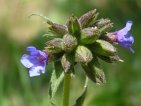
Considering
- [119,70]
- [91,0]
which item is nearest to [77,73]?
[119,70]

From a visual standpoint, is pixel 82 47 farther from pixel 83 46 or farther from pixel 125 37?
pixel 125 37

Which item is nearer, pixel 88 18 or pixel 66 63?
pixel 66 63

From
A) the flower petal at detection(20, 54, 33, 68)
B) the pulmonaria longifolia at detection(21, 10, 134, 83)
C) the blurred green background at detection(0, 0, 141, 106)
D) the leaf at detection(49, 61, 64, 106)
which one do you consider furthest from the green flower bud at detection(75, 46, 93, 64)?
the blurred green background at detection(0, 0, 141, 106)

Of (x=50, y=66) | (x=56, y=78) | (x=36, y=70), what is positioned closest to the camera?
(x=36, y=70)

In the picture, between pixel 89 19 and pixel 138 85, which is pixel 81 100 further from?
pixel 138 85

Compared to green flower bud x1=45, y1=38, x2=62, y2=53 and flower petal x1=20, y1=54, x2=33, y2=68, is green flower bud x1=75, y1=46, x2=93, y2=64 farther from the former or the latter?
flower petal x1=20, y1=54, x2=33, y2=68

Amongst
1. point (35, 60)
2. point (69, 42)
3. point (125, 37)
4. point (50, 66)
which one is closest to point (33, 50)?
point (35, 60)
